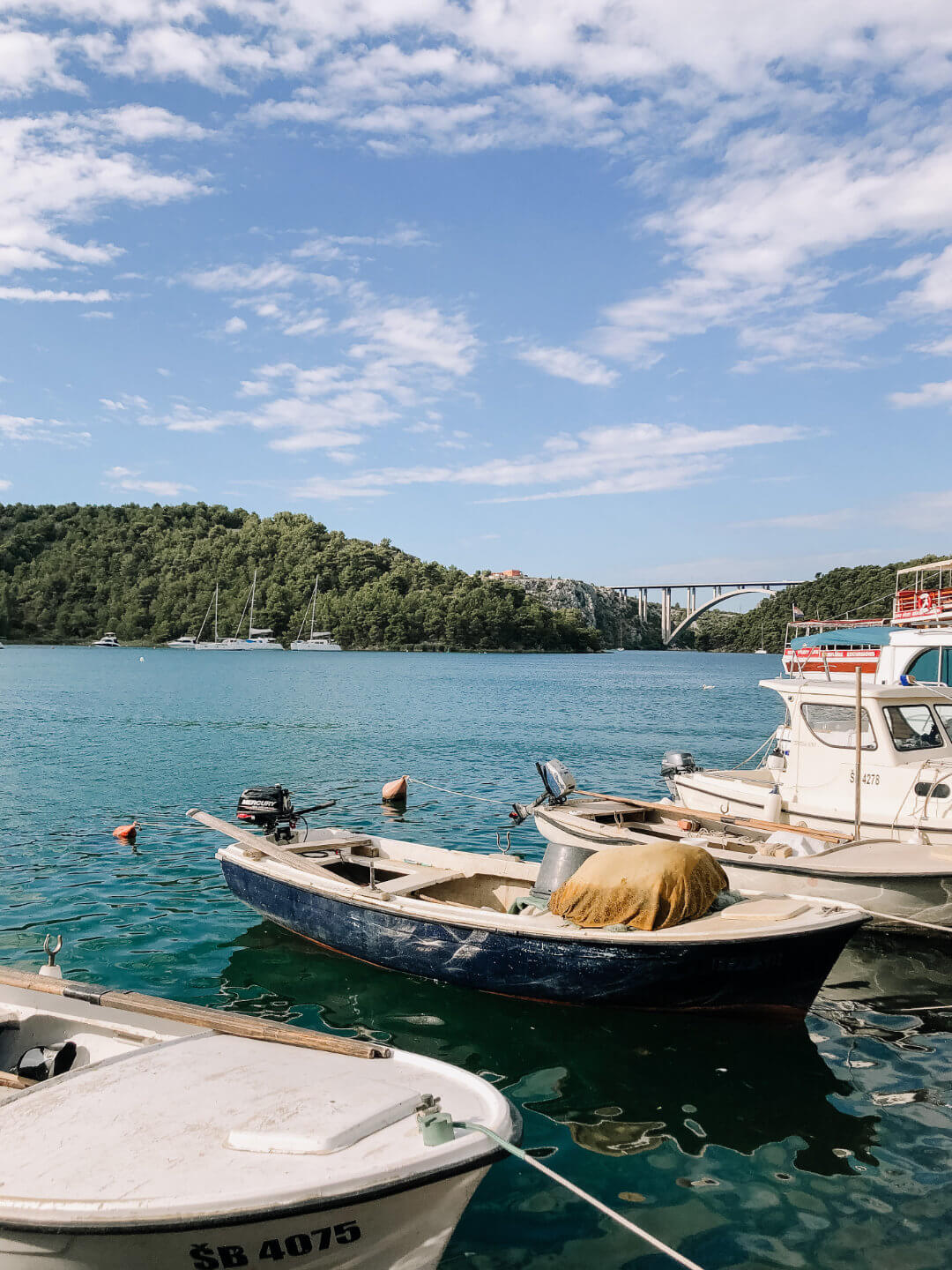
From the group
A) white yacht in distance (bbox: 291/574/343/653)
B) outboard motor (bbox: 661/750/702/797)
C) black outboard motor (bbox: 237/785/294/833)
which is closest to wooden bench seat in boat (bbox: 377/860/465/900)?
black outboard motor (bbox: 237/785/294/833)

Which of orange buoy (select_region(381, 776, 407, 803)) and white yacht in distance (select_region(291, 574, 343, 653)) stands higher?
white yacht in distance (select_region(291, 574, 343, 653))

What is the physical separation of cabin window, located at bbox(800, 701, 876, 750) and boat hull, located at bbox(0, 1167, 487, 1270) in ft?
35.1

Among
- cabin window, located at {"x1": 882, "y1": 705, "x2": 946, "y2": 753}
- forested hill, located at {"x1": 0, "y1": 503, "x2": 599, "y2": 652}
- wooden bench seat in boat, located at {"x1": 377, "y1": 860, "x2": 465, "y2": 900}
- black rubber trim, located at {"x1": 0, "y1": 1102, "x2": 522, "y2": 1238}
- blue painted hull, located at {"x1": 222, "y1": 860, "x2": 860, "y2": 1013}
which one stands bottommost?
blue painted hull, located at {"x1": 222, "y1": 860, "x2": 860, "y2": 1013}

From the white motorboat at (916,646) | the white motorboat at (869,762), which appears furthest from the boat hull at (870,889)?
the white motorboat at (916,646)

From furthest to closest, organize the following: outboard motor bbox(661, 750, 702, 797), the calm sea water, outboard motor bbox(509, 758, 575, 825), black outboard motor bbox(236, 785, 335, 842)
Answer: outboard motor bbox(661, 750, 702, 797) < outboard motor bbox(509, 758, 575, 825) < black outboard motor bbox(236, 785, 335, 842) < the calm sea water

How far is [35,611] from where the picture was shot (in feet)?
545

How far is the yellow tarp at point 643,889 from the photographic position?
8711 mm

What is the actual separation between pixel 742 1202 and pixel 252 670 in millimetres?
93018

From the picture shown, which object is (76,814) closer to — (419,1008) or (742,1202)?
(419,1008)

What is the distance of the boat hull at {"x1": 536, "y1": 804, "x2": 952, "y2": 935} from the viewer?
35.8 ft

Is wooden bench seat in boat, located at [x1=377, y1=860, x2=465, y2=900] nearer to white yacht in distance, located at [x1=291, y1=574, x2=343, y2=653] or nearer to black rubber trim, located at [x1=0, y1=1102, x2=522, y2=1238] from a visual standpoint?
black rubber trim, located at [x1=0, y1=1102, x2=522, y2=1238]

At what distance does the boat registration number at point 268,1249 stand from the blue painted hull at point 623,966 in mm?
4593

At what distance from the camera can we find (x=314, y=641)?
170 metres

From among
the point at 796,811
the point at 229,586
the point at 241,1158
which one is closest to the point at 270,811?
→ the point at 796,811
